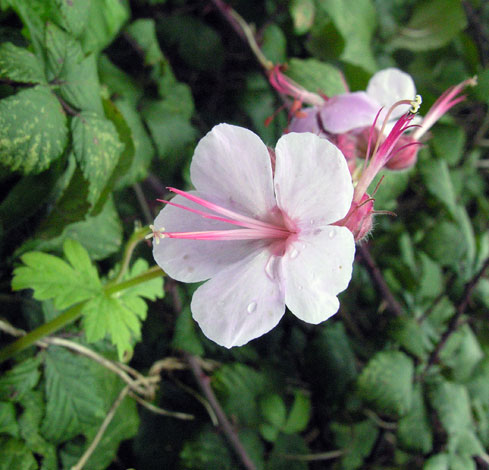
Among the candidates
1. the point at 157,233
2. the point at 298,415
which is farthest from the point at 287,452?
the point at 157,233

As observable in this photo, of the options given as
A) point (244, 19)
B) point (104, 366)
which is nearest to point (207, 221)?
point (104, 366)

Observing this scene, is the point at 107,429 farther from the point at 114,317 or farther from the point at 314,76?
the point at 314,76

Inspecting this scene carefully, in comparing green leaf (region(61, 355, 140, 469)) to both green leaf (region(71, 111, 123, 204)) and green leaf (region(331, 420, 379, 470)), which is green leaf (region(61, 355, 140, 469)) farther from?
green leaf (region(331, 420, 379, 470))

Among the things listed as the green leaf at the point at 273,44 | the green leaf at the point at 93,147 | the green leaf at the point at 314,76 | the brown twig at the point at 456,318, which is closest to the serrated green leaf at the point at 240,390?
the brown twig at the point at 456,318

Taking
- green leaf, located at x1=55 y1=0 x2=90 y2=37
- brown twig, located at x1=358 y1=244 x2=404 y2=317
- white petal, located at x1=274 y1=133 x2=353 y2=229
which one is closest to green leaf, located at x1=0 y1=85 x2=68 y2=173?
green leaf, located at x1=55 y1=0 x2=90 y2=37

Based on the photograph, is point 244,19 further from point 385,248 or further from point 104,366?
point 104,366

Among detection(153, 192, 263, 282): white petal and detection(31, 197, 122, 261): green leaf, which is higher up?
detection(153, 192, 263, 282): white petal
